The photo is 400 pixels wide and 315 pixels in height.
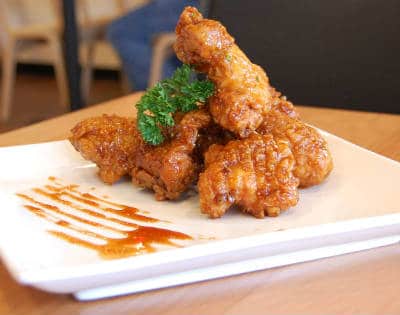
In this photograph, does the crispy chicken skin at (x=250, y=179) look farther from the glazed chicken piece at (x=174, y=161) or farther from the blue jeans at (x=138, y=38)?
the blue jeans at (x=138, y=38)

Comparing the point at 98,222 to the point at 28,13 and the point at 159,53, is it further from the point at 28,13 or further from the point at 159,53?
the point at 28,13

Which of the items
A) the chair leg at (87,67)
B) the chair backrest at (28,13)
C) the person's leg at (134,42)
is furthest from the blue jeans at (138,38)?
the chair leg at (87,67)

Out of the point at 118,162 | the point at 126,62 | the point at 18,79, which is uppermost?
the point at 118,162

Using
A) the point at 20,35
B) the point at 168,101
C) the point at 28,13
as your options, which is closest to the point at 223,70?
the point at 168,101

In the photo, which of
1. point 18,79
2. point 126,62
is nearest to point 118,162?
point 126,62

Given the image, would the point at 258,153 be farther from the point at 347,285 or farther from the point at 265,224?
the point at 347,285
